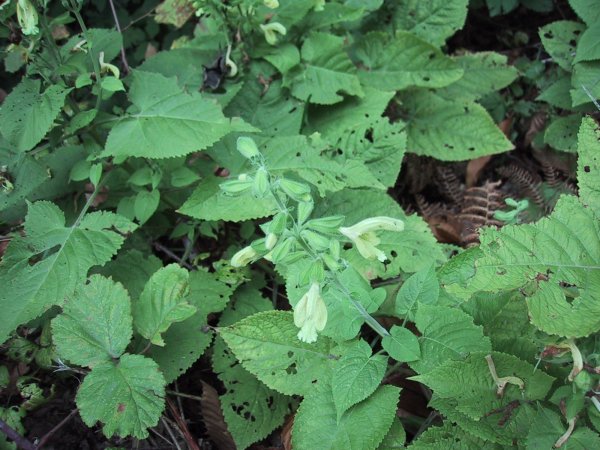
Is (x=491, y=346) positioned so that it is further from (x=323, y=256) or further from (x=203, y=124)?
(x=203, y=124)

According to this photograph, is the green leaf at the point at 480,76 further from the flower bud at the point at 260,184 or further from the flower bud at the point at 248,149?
the flower bud at the point at 260,184

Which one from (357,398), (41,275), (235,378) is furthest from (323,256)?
(41,275)

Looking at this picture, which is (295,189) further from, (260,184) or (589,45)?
(589,45)

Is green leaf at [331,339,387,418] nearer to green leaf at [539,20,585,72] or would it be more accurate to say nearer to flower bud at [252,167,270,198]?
flower bud at [252,167,270,198]

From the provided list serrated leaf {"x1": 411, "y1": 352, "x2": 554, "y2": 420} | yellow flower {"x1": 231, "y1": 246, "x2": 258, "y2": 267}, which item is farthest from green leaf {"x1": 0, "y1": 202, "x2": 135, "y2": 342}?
serrated leaf {"x1": 411, "y1": 352, "x2": 554, "y2": 420}

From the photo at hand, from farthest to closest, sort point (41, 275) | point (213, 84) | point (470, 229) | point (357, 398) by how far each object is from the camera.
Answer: point (213, 84) → point (470, 229) → point (41, 275) → point (357, 398)

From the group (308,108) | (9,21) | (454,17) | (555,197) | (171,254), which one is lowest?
(555,197)

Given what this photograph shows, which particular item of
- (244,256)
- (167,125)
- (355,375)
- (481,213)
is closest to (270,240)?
(244,256)
